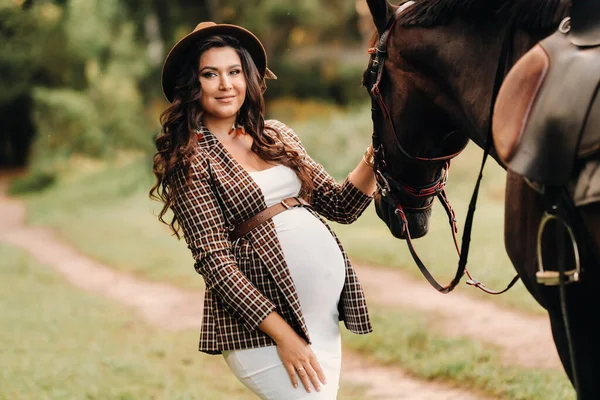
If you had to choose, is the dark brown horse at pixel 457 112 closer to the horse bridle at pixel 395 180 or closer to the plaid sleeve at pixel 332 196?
the horse bridle at pixel 395 180

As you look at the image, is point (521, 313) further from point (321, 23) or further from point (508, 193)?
point (321, 23)

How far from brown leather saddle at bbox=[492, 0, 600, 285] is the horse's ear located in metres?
0.65

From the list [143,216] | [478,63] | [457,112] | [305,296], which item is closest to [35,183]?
[143,216]

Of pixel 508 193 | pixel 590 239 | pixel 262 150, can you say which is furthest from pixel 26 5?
pixel 590 239

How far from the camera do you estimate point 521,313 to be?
622cm

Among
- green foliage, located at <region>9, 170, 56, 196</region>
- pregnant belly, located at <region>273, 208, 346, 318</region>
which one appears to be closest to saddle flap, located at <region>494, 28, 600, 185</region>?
pregnant belly, located at <region>273, 208, 346, 318</region>

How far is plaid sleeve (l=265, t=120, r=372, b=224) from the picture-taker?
2.92 m

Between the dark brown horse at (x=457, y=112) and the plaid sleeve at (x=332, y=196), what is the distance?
231 millimetres

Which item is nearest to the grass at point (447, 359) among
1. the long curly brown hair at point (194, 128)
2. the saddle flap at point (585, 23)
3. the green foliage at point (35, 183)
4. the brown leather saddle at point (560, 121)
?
the long curly brown hair at point (194, 128)

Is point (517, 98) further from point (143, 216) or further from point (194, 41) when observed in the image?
point (143, 216)

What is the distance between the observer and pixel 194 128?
8.66ft

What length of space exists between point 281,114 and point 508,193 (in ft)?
70.1

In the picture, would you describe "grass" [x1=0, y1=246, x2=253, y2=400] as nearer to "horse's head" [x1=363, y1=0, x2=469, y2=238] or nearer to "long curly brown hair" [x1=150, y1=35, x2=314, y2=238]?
"long curly brown hair" [x1=150, y1=35, x2=314, y2=238]

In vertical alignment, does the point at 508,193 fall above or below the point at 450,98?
below
